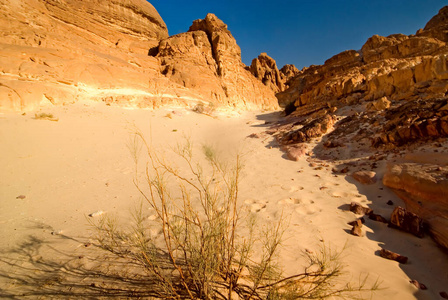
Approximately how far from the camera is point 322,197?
10.8 ft

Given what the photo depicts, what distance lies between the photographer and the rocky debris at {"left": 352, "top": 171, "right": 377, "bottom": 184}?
11.7 feet

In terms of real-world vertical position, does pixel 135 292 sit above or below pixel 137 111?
below

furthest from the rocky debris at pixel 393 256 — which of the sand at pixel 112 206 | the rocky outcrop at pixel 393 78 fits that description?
the rocky outcrop at pixel 393 78

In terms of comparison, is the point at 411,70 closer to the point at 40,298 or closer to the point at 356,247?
the point at 356,247

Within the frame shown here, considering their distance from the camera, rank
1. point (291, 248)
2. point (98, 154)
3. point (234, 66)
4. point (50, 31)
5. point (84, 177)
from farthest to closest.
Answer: point (234, 66), point (50, 31), point (98, 154), point (84, 177), point (291, 248)

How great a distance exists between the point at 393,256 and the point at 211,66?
2415 cm

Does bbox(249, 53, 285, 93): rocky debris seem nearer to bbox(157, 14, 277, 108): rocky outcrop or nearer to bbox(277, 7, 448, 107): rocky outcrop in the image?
bbox(157, 14, 277, 108): rocky outcrop

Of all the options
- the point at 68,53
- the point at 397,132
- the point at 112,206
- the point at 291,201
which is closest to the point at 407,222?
the point at 291,201

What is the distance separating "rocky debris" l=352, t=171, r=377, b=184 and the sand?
112 mm

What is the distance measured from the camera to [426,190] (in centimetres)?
267

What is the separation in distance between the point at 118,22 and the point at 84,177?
74.4 ft

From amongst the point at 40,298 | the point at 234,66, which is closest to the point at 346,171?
the point at 40,298

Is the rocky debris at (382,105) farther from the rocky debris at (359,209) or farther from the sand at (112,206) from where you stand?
the rocky debris at (359,209)

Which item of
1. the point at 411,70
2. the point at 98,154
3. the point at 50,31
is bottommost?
the point at 98,154
